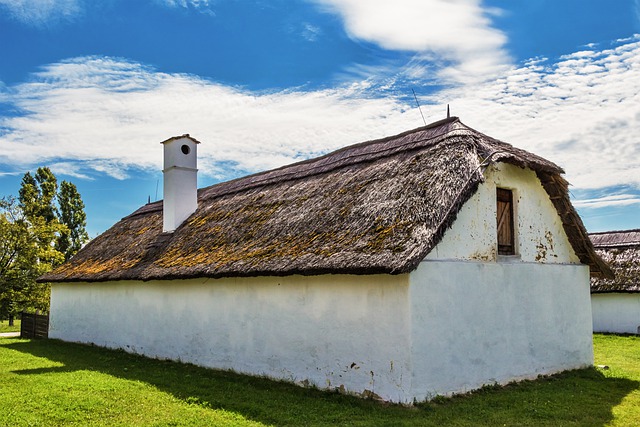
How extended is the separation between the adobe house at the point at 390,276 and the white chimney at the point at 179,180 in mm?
1995

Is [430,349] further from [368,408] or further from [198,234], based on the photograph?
[198,234]

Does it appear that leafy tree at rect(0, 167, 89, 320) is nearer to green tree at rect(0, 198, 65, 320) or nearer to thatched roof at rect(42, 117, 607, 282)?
green tree at rect(0, 198, 65, 320)

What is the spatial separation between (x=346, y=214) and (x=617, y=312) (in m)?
17.1

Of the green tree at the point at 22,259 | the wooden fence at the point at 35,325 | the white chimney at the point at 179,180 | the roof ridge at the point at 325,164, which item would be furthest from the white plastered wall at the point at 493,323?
the green tree at the point at 22,259

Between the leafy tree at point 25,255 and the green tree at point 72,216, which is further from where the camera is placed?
the green tree at point 72,216

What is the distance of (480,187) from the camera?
1052 cm

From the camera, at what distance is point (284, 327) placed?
10703mm

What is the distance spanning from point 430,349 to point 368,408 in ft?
4.44

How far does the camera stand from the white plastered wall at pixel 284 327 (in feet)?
29.5

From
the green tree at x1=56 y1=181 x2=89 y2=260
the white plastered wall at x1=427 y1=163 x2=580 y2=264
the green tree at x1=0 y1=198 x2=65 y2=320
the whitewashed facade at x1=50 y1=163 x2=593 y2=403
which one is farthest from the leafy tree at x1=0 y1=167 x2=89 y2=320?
the white plastered wall at x1=427 y1=163 x2=580 y2=264

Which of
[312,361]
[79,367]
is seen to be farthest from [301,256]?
[79,367]

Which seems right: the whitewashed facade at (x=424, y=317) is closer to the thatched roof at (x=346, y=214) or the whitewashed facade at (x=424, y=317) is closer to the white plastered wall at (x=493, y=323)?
the white plastered wall at (x=493, y=323)

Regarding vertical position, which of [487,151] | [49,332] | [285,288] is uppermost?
[487,151]

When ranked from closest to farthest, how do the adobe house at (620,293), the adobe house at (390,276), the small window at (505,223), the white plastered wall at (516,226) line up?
the adobe house at (390,276) → the white plastered wall at (516,226) → the small window at (505,223) → the adobe house at (620,293)
